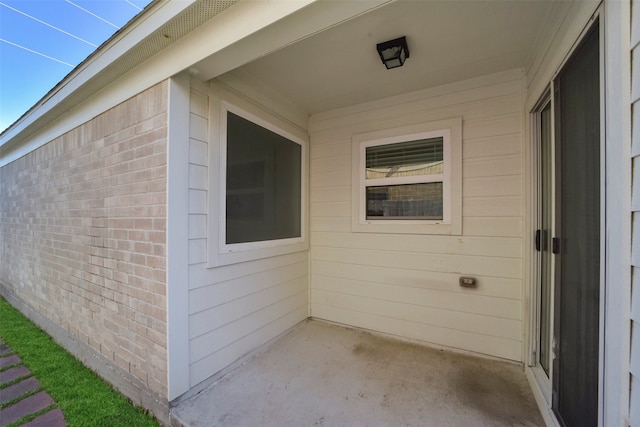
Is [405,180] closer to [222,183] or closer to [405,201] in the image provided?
[405,201]

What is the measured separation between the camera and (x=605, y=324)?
1.01m

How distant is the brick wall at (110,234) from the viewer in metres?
1.94

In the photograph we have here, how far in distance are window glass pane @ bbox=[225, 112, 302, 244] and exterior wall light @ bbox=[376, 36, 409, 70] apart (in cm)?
135

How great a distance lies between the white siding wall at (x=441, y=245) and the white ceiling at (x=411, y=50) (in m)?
0.25

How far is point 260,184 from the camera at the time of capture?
2742 millimetres

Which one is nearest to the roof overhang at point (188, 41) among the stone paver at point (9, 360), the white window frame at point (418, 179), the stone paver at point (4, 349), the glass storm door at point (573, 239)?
the glass storm door at point (573, 239)

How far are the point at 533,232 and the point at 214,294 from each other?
271 centimetres

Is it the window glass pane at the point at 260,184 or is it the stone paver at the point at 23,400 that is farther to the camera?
the window glass pane at the point at 260,184

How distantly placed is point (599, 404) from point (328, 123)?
319 cm

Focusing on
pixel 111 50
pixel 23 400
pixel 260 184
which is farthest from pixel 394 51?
pixel 23 400

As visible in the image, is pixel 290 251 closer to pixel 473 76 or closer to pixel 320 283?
pixel 320 283
